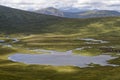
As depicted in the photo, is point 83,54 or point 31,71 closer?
point 31,71

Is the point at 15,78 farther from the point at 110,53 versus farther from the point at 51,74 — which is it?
the point at 110,53

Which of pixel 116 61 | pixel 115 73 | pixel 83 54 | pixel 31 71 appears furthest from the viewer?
pixel 83 54

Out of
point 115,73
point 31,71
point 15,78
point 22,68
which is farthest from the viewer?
point 22,68

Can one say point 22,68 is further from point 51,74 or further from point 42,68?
point 51,74

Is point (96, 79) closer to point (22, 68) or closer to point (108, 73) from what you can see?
point (108, 73)

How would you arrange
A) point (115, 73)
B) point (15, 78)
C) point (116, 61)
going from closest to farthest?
point (15, 78)
point (115, 73)
point (116, 61)

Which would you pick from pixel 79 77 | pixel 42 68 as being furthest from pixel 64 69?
pixel 79 77

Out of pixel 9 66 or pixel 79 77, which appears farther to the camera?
pixel 9 66

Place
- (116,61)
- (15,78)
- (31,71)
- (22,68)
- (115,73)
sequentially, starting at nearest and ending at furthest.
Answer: (15,78) → (115,73) → (31,71) → (22,68) → (116,61)

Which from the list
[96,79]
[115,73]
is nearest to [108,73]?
[115,73]
